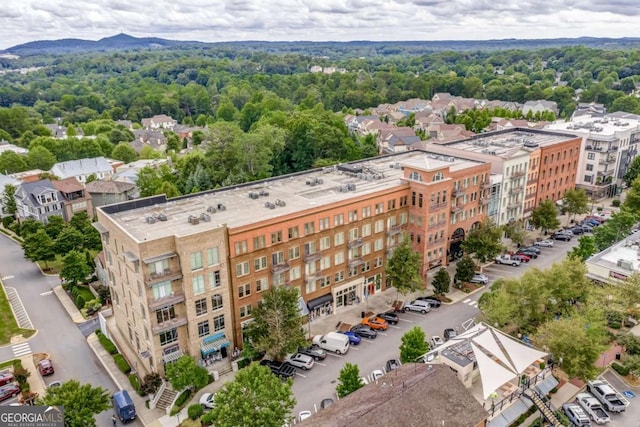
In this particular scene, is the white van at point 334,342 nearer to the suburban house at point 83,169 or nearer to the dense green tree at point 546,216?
the dense green tree at point 546,216

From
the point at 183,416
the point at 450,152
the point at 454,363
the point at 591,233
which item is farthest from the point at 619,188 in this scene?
the point at 183,416

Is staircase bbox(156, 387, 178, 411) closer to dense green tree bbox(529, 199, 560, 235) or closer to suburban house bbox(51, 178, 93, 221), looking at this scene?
dense green tree bbox(529, 199, 560, 235)

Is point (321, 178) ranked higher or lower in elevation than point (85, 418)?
higher

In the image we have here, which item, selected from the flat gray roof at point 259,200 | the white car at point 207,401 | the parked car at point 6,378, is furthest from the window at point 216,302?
the parked car at point 6,378

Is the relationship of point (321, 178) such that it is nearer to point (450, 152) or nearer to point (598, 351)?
point (450, 152)

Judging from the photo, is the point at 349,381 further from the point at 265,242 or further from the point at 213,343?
the point at 265,242
